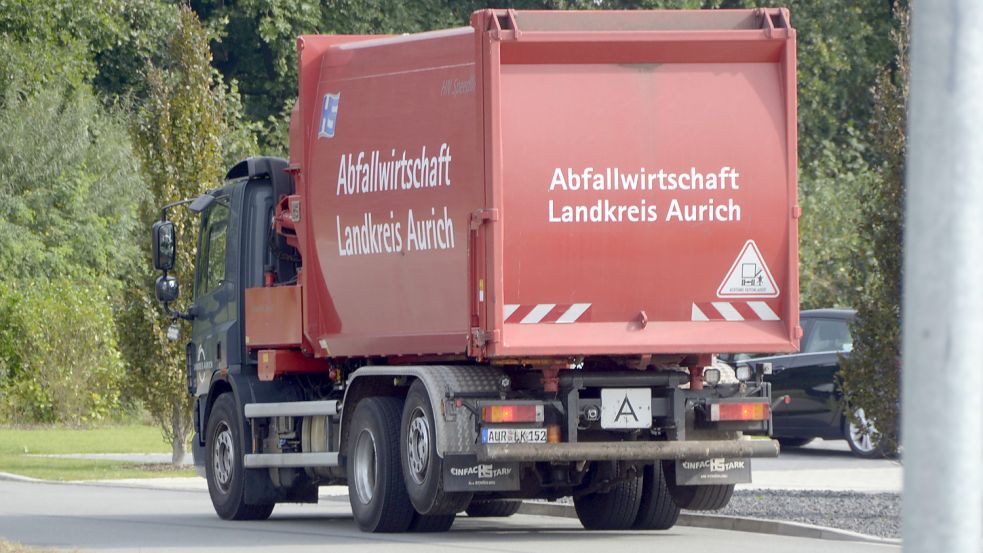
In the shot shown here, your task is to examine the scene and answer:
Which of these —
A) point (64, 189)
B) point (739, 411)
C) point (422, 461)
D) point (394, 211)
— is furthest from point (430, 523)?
point (64, 189)

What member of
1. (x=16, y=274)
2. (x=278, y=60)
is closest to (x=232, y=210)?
(x=16, y=274)

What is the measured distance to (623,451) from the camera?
1173cm

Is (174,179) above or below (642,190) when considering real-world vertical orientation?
above

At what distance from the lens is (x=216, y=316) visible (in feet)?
50.3

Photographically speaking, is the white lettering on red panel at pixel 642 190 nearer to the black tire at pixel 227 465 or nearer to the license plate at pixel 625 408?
the license plate at pixel 625 408

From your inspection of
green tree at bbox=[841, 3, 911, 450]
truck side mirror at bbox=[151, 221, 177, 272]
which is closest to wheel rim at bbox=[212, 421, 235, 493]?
truck side mirror at bbox=[151, 221, 177, 272]

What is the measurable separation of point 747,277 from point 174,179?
35.2 ft

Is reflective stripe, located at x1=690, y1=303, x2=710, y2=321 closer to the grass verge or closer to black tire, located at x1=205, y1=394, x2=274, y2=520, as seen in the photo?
black tire, located at x1=205, y1=394, x2=274, y2=520

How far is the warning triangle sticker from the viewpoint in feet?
38.9

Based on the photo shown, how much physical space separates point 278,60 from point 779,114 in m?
33.4

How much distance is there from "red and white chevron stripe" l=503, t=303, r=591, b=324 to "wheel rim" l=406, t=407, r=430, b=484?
37.7 inches

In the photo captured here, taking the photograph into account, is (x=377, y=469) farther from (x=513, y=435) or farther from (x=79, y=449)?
(x=79, y=449)

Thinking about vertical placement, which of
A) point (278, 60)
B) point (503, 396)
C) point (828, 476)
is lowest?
point (828, 476)

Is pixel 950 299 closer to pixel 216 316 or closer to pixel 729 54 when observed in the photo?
pixel 729 54
